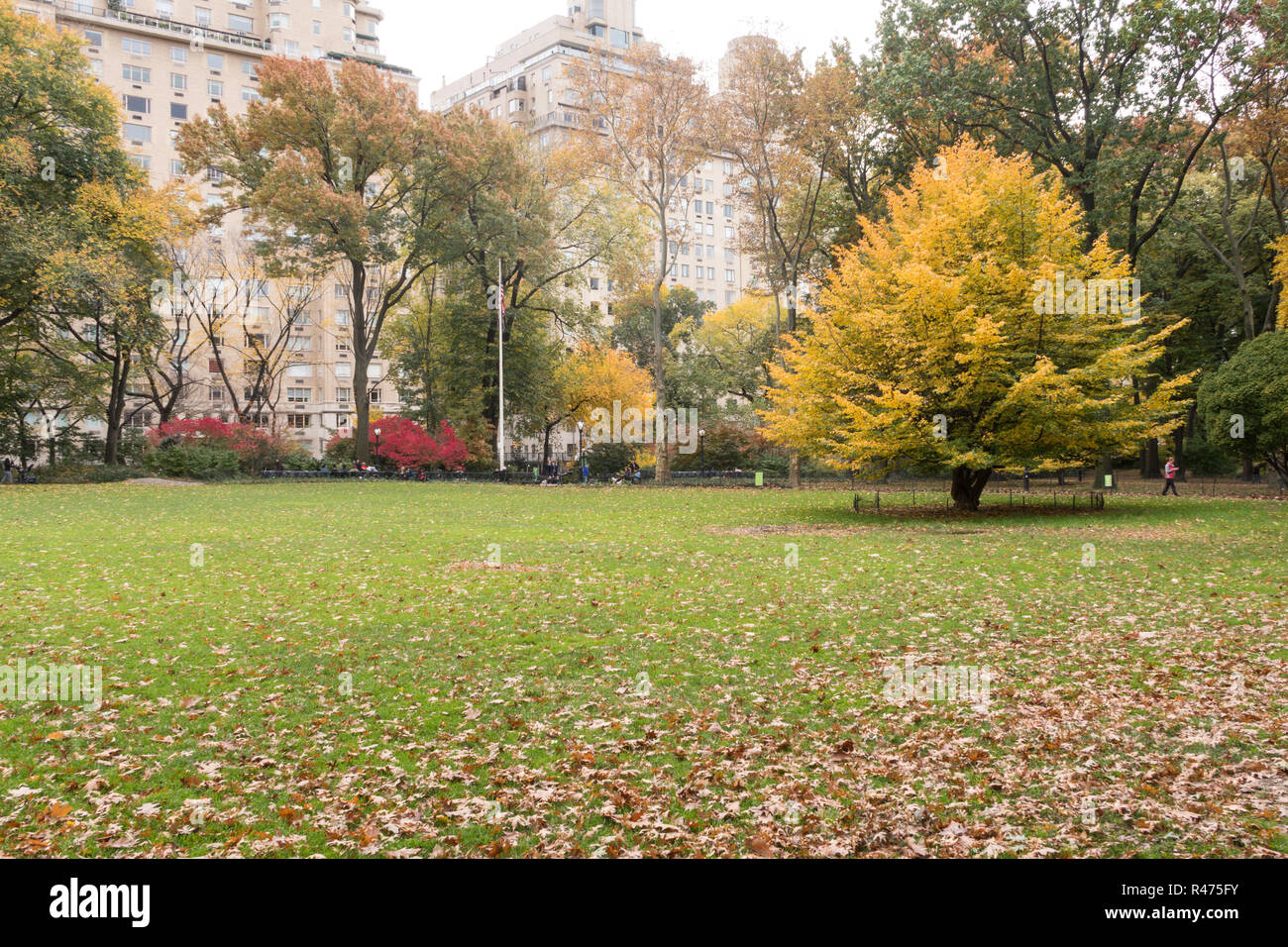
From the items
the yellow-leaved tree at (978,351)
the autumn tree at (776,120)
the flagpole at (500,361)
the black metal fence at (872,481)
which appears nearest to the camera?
the yellow-leaved tree at (978,351)

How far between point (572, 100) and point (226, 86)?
34.6 meters

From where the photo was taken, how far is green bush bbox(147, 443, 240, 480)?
3953 cm

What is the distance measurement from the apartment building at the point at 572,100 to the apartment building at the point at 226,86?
19.6 metres

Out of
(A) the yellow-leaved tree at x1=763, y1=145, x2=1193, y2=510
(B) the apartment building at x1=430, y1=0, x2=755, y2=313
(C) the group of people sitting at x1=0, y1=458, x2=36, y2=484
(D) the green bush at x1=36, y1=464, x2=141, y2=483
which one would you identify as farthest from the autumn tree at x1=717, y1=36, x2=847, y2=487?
(B) the apartment building at x1=430, y1=0, x2=755, y2=313

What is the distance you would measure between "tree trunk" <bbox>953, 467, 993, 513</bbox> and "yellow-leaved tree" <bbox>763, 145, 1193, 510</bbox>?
4cm

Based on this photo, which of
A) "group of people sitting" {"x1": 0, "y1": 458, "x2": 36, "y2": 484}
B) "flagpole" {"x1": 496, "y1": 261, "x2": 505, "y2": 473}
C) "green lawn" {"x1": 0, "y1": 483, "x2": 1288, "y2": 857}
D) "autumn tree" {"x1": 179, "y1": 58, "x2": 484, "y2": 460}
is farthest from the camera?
"flagpole" {"x1": 496, "y1": 261, "x2": 505, "y2": 473}

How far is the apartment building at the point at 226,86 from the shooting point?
7619cm

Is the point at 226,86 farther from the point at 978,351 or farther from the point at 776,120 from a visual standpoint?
the point at 978,351

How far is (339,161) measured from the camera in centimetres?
4181

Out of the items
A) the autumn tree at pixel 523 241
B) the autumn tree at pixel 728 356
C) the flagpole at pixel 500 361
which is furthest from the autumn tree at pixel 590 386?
the flagpole at pixel 500 361

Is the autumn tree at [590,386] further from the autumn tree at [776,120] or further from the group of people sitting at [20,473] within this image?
the group of people sitting at [20,473]

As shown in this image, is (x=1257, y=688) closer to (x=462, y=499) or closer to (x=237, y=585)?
(x=237, y=585)

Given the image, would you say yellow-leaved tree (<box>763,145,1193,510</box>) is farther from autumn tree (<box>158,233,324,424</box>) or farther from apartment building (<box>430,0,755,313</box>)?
apartment building (<box>430,0,755,313</box>)

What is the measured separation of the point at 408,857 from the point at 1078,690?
6.16 metres
